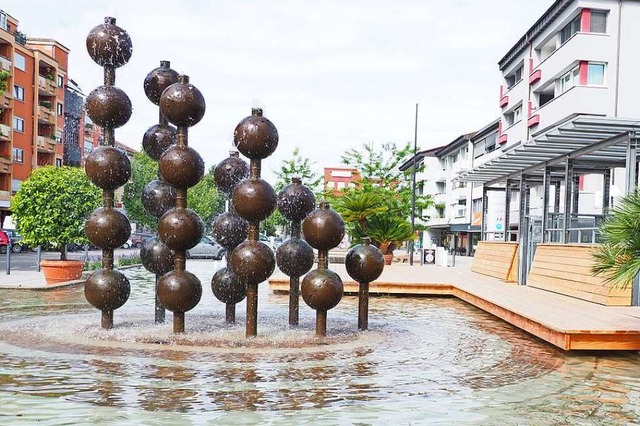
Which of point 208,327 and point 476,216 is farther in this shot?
point 476,216

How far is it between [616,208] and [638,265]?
996 mm

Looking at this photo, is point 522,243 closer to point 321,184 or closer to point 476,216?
point 321,184

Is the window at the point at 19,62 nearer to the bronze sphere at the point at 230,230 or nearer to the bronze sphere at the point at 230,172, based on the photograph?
the bronze sphere at the point at 230,172

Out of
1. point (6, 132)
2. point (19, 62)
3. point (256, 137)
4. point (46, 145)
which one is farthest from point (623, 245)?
point (46, 145)

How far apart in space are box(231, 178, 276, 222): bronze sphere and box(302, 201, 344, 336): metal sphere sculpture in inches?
26.0

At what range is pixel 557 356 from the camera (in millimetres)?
8234

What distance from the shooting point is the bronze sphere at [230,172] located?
9664mm

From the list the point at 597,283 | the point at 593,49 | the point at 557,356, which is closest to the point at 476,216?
the point at 593,49

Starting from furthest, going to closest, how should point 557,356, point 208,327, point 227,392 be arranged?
point 208,327 → point 557,356 → point 227,392

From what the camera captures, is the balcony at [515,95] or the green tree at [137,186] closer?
the balcony at [515,95]

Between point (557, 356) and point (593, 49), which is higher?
point (593, 49)

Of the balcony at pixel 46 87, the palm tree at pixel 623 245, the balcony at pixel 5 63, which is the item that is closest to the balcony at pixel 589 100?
the palm tree at pixel 623 245

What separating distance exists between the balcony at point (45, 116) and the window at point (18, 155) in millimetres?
4620

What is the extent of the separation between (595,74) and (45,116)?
44.2m
